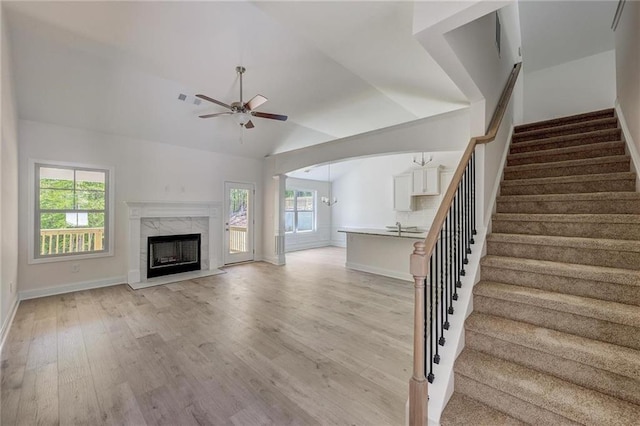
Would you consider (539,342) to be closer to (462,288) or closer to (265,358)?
(462,288)

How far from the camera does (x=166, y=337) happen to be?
291 centimetres

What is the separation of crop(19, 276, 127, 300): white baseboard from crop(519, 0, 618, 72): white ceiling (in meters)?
8.19

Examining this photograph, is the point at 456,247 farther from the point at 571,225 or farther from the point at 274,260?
the point at 274,260

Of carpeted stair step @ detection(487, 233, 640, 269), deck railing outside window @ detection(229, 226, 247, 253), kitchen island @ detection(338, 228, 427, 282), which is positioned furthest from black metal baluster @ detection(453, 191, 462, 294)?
deck railing outside window @ detection(229, 226, 247, 253)

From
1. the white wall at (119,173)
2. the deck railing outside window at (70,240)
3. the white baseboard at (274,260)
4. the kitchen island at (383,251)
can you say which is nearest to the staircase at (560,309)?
the kitchen island at (383,251)

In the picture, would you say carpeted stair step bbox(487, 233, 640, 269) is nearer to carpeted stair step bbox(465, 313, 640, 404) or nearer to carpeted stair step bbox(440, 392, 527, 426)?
carpeted stair step bbox(465, 313, 640, 404)

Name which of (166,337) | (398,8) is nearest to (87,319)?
(166,337)

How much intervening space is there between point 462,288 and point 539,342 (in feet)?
1.82

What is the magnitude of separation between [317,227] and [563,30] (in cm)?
794

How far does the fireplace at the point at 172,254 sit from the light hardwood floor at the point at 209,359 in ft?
3.63

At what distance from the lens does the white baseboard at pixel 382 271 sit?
521cm

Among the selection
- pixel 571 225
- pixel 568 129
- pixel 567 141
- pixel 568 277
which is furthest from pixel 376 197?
pixel 568 277

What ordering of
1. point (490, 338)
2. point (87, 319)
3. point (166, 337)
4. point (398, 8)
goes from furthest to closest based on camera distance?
point (87, 319)
point (166, 337)
point (398, 8)
point (490, 338)

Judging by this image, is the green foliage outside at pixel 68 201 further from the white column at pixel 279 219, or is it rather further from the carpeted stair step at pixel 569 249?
the carpeted stair step at pixel 569 249
